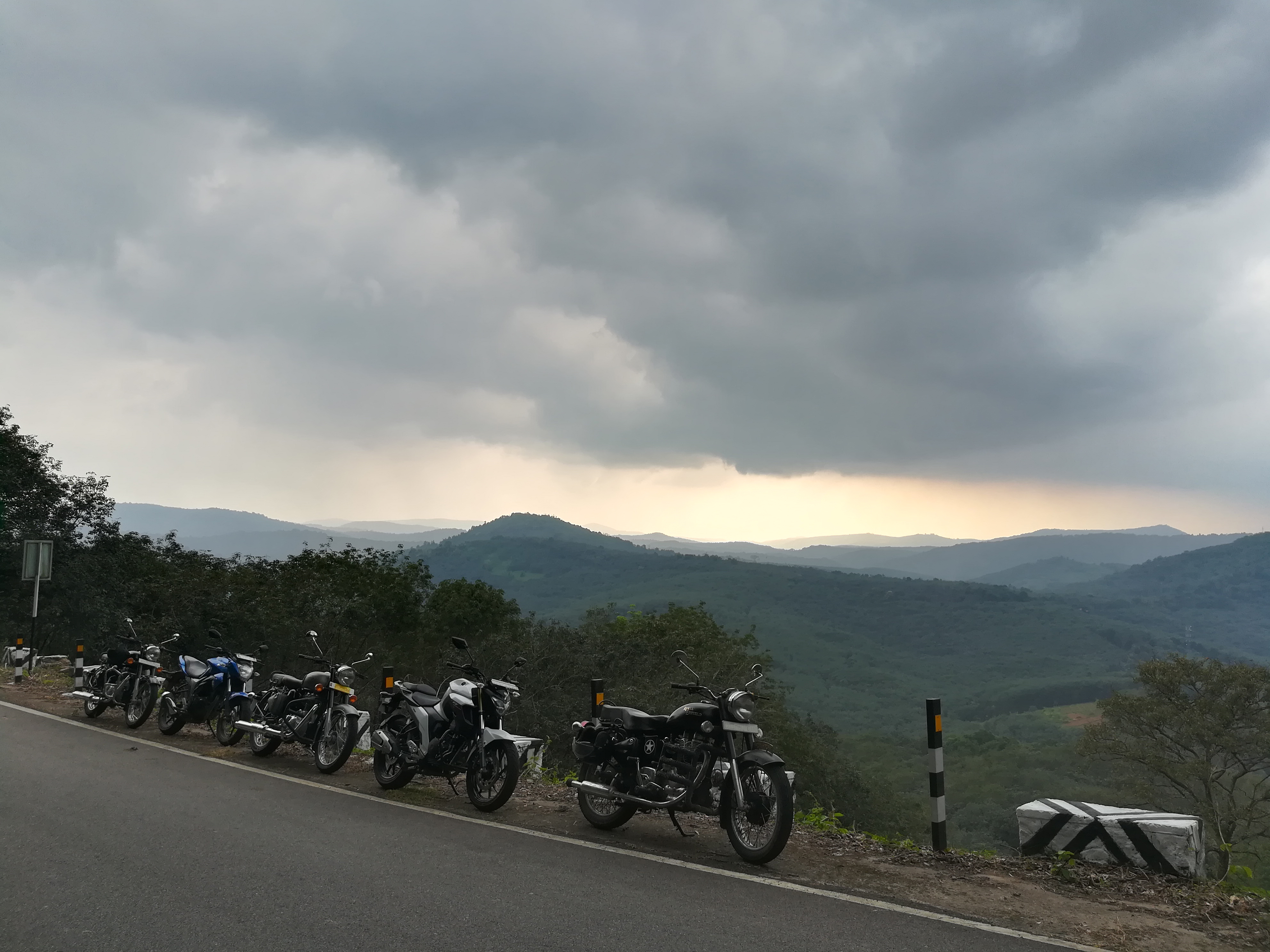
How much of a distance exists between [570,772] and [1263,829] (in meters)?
44.2

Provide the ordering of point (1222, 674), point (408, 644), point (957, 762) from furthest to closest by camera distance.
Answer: point (957, 762), point (408, 644), point (1222, 674)

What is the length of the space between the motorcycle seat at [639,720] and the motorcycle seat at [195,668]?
712 centimetres

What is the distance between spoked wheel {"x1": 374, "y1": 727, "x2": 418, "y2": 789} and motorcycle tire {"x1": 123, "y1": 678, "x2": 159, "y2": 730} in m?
5.51

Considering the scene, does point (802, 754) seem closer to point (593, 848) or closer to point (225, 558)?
point (225, 558)

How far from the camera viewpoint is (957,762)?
97.8m

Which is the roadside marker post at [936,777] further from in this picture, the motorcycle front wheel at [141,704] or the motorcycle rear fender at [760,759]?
the motorcycle front wheel at [141,704]

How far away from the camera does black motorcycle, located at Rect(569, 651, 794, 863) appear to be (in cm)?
614

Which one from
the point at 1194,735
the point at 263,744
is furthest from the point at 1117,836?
the point at 1194,735

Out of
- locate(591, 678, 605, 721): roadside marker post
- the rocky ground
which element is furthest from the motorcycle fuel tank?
locate(591, 678, 605, 721): roadside marker post

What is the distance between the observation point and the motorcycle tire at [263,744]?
33.8 ft

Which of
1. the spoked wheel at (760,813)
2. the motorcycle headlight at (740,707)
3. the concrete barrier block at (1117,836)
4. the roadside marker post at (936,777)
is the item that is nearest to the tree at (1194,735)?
the concrete barrier block at (1117,836)

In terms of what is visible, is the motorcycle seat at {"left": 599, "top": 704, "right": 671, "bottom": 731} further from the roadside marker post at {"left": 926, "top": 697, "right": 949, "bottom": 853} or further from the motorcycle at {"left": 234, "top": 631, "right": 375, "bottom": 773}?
the motorcycle at {"left": 234, "top": 631, "right": 375, "bottom": 773}

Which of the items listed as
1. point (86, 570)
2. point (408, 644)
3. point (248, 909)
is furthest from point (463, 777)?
point (408, 644)

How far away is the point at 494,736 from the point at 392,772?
148cm
